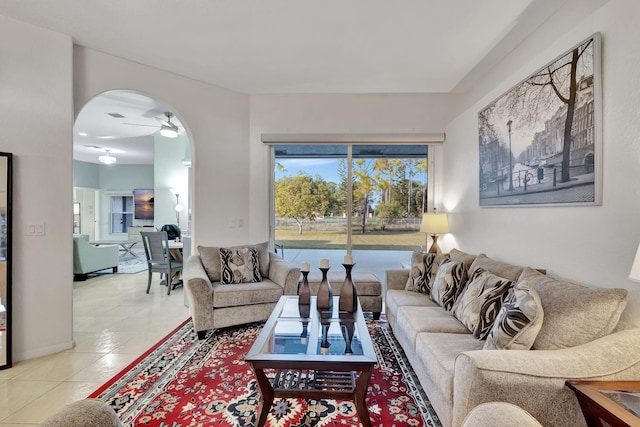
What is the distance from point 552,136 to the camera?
6.77ft

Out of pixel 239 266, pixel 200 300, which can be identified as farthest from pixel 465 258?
pixel 200 300

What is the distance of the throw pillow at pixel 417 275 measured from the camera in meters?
2.98

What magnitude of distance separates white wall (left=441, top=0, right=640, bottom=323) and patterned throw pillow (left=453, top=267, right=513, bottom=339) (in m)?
0.46

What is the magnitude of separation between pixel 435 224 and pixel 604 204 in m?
2.00

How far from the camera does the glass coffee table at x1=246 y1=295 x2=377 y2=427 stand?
1.60m

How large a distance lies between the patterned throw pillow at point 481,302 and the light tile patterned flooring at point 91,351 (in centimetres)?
262

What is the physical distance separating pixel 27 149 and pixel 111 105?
2288mm

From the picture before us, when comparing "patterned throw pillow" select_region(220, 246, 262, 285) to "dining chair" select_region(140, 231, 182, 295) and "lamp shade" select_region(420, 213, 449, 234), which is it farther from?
"lamp shade" select_region(420, 213, 449, 234)

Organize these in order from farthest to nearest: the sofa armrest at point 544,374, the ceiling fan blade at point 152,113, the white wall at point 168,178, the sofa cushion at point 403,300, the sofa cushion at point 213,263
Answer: the white wall at point 168,178 → the ceiling fan blade at point 152,113 → the sofa cushion at point 213,263 → the sofa cushion at point 403,300 → the sofa armrest at point 544,374

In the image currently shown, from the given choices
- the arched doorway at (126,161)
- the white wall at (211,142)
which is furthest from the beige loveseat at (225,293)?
the arched doorway at (126,161)

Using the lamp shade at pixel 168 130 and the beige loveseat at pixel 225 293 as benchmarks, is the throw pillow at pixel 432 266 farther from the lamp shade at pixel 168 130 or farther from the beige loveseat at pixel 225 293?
the lamp shade at pixel 168 130

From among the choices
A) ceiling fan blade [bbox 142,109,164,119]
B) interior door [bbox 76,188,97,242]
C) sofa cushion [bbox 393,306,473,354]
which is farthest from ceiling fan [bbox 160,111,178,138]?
interior door [bbox 76,188,97,242]

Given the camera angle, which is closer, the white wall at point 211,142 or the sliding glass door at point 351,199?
the white wall at point 211,142

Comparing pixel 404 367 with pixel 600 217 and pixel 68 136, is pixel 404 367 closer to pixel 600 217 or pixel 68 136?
pixel 600 217
